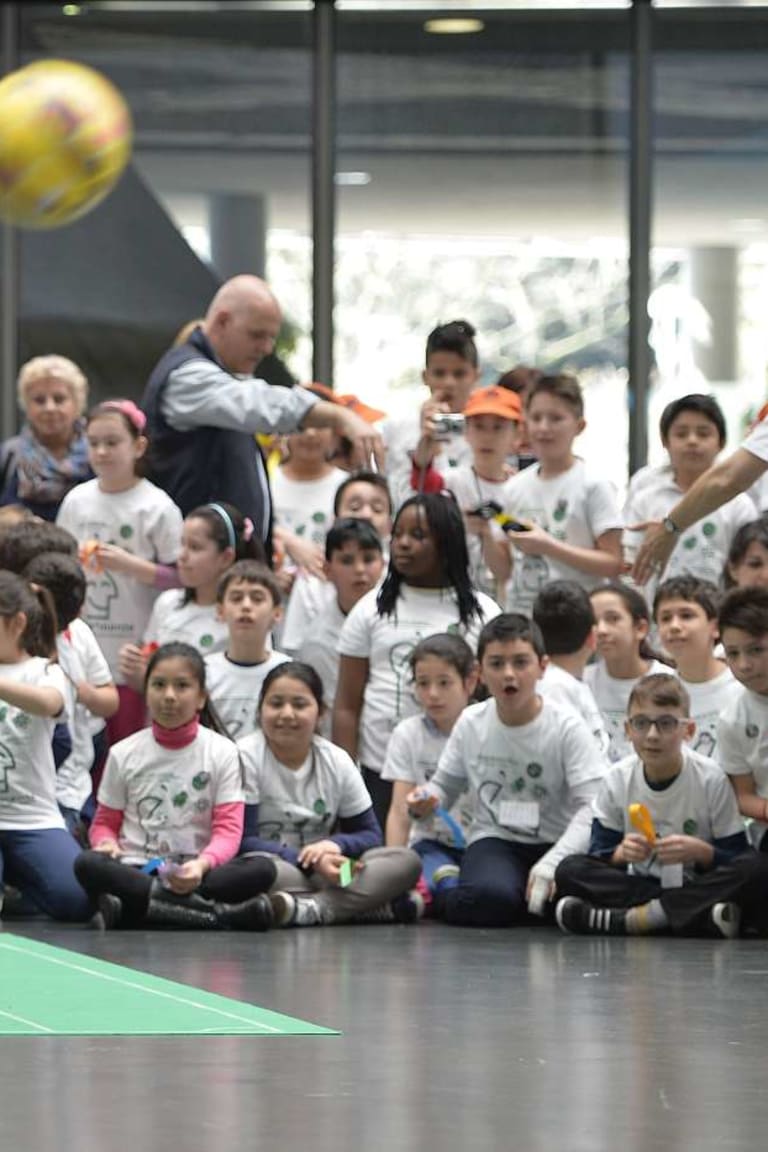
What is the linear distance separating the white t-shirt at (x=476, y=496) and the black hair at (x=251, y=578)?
39.2 inches

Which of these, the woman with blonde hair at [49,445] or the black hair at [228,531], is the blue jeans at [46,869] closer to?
the black hair at [228,531]

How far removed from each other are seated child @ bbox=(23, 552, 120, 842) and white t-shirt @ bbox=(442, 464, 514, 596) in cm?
152

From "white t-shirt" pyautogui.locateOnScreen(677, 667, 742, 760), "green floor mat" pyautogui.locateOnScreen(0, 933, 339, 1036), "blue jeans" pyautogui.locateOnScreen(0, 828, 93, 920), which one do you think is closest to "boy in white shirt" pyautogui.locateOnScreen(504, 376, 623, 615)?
"white t-shirt" pyautogui.locateOnScreen(677, 667, 742, 760)

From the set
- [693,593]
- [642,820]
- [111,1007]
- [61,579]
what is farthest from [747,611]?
[111,1007]

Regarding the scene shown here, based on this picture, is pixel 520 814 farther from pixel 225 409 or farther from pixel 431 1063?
pixel 431 1063

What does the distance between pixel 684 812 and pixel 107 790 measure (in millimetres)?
1900

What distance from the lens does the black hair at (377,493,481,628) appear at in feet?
27.7

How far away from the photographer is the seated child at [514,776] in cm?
781

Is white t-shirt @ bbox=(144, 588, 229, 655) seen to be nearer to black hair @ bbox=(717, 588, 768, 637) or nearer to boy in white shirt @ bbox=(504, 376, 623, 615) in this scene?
boy in white shirt @ bbox=(504, 376, 623, 615)

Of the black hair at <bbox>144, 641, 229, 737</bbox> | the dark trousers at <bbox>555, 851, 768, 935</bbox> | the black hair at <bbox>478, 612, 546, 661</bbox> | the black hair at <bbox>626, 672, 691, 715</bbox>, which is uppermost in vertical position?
the black hair at <bbox>478, 612, 546, 661</bbox>

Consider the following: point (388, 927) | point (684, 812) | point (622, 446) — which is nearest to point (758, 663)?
point (684, 812)

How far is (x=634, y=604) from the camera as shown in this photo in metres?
8.31

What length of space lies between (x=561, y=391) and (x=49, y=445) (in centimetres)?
205

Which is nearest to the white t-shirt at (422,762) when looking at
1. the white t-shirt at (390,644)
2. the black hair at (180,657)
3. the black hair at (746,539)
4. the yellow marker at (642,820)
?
the white t-shirt at (390,644)
